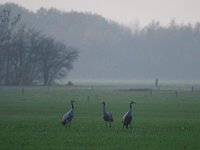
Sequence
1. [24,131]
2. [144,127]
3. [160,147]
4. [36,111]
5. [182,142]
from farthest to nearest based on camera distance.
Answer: [36,111]
[144,127]
[24,131]
[182,142]
[160,147]

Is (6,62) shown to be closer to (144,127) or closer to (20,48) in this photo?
(20,48)

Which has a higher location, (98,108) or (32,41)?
(32,41)

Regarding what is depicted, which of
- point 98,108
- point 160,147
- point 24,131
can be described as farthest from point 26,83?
point 160,147

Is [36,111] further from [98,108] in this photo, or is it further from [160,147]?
[160,147]

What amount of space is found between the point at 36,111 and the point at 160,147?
24.1m

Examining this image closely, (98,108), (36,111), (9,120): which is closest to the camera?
(9,120)

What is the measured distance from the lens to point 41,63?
107 m

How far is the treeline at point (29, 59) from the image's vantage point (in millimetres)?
102500

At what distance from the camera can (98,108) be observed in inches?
2064

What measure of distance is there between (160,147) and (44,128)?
8.80 metres

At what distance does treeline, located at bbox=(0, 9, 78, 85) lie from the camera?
102500 millimetres

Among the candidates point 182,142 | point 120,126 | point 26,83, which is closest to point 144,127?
point 120,126

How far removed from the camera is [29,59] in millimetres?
104812

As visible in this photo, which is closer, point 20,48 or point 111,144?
point 111,144
